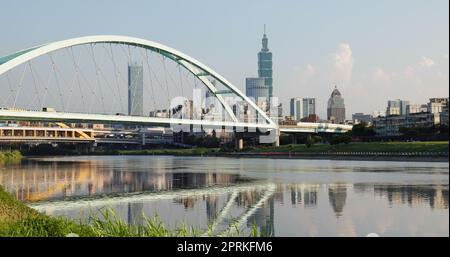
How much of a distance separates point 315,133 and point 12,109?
202 ft

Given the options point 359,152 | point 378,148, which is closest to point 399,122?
point 359,152

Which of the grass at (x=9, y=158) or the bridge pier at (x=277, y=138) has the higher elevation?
the bridge pier at (x=277, y=138)

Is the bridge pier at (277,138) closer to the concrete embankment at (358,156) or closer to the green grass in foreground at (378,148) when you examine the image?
the green grass in foreground at (378,148)

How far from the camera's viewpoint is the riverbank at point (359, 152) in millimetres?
49188

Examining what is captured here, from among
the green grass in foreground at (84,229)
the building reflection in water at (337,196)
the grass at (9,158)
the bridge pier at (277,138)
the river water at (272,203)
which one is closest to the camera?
the green grass in foreground at (84,229)

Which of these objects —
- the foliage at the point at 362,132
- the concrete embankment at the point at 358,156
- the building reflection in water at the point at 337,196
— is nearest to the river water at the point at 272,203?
the building reflection in water at the point at 337,196

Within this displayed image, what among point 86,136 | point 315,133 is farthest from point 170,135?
point 315,133

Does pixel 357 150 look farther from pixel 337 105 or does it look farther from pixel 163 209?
pixel 337 105

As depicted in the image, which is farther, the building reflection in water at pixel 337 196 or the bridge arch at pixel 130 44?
the bridge arch at pixel 130 44

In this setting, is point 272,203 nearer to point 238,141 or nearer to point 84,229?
point 84,229

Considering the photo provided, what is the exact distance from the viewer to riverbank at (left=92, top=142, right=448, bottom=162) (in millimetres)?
49188

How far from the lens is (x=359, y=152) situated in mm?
58781

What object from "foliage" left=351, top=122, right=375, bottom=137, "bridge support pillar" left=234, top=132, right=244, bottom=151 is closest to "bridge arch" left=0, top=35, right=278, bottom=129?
"bridge support pillar" left=234, top=132, right=244, bottom=151
